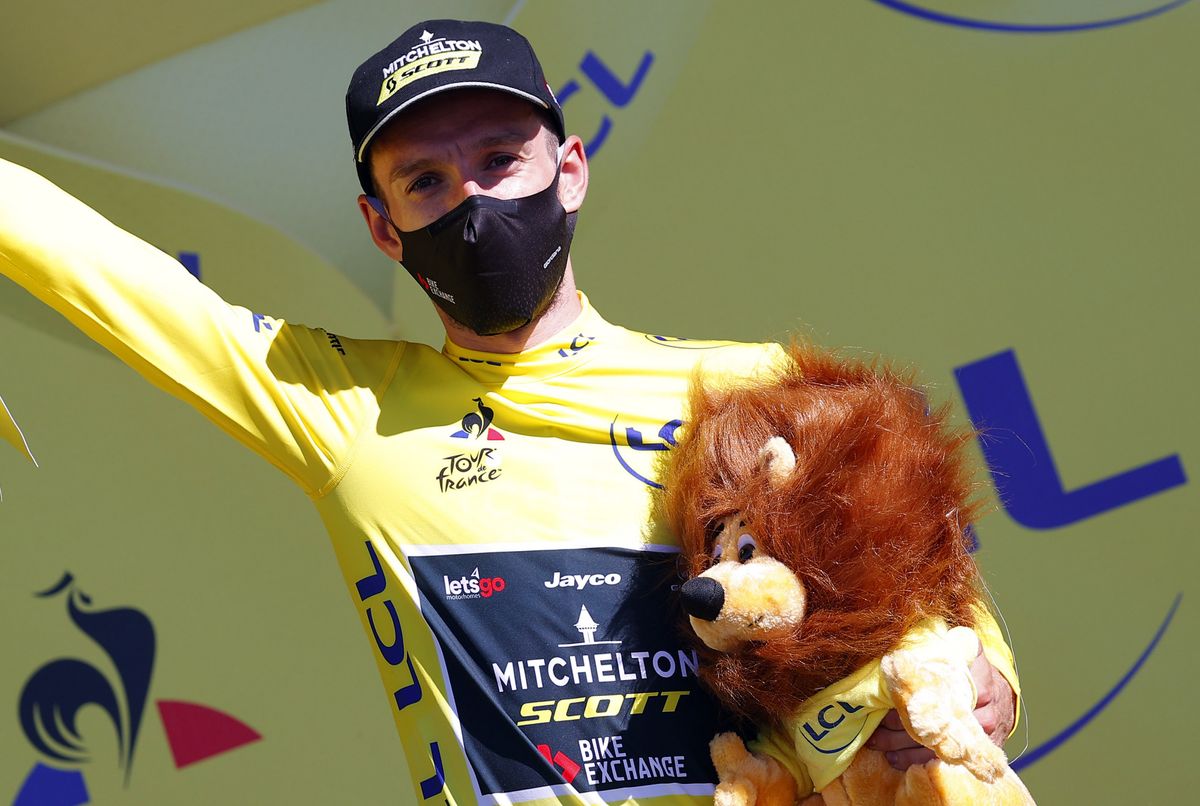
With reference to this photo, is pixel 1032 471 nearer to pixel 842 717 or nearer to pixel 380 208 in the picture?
pixel 842 717

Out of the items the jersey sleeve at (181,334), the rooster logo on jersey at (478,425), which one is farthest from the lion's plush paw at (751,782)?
the jersey sleeve at (181,334)

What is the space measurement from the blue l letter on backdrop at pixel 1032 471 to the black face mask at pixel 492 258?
1.31m

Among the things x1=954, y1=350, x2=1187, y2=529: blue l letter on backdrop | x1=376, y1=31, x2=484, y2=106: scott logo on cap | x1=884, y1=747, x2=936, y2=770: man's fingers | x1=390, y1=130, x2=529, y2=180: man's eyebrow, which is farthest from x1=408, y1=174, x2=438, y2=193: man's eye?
x1=954, y1=350, x2=1187, y2=529: blue l letter on backdrop

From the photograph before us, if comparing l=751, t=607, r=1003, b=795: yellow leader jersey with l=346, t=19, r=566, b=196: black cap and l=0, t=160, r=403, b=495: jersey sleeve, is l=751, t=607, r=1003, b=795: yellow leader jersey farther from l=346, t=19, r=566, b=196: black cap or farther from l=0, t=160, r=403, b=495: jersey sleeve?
l=346, t=19, r=566, b=196: black cap

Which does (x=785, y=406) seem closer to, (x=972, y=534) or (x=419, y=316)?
(x=972, y=534)

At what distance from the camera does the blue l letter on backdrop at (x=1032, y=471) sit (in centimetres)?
285

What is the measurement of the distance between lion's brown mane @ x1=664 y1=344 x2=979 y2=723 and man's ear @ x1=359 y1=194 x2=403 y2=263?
567 mm

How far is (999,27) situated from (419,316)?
139cm

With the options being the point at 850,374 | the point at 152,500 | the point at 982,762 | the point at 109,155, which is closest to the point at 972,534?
the point at 850,374

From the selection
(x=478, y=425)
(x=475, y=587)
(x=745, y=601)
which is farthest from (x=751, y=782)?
(x=478, y=425)

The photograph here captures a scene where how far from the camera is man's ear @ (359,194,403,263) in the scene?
1.95m

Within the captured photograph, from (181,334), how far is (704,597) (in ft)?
2.71

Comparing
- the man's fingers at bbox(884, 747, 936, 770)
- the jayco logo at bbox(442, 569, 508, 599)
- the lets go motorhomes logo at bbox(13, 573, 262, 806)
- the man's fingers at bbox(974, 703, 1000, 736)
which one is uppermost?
the lets go motorhomes logo at bbox(13, 573, 262, 806)

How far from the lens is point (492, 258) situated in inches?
72.0
